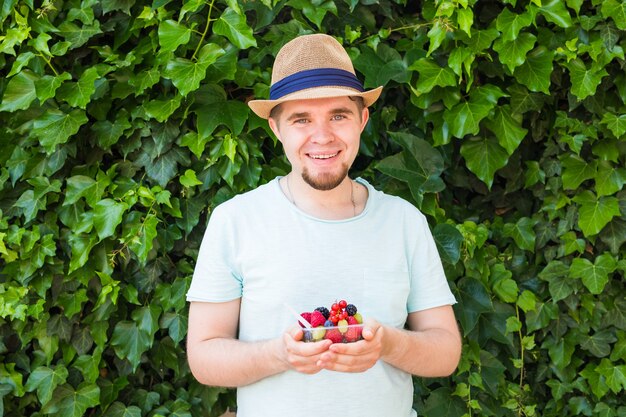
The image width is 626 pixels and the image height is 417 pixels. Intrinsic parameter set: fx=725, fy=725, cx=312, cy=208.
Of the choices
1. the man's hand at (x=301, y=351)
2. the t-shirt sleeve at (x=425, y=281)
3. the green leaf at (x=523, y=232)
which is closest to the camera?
the man's hand at (x=301, y=351)

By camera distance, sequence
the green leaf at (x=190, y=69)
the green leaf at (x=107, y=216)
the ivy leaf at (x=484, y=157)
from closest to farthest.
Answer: the green leaf at (x=190, y=69) < the green leaf at (x=107, y=216) < the ivy leaf at (x=484, y=157)

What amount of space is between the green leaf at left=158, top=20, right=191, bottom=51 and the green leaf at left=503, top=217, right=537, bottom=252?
1.21 m

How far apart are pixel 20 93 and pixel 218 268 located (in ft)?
3.16

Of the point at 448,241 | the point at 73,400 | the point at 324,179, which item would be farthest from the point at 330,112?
the point at 73,400

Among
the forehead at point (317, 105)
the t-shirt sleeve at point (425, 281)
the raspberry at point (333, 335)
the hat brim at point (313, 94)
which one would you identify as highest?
the hat brim at point (313, 94)

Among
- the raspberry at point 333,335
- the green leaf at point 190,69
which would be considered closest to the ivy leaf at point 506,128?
the green leaf at point 190,69

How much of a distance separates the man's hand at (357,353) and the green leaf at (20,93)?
4.37 feet

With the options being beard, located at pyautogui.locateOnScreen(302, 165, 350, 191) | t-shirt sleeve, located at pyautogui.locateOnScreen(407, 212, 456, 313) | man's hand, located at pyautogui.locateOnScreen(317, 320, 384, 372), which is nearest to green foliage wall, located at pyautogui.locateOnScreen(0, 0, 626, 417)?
t-shirt sleeve, located at pyautogui.locateOnScreen(407, 212, 456, 313)

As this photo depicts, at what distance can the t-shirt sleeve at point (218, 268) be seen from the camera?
1.73 m

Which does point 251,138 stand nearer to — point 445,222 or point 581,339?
point 445,222

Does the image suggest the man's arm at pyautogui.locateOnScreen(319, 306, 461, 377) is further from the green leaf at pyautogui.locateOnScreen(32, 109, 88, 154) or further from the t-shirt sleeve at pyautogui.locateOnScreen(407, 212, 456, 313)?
the green leaf at pyautogui.locateOnScreen(32, 109, 88, 154)

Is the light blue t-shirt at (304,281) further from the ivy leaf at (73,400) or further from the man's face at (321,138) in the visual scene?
the ivy leaf at (73,400)

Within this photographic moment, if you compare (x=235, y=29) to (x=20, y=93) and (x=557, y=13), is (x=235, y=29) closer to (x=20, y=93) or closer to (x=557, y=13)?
(x=20, y=93)

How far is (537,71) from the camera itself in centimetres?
225
